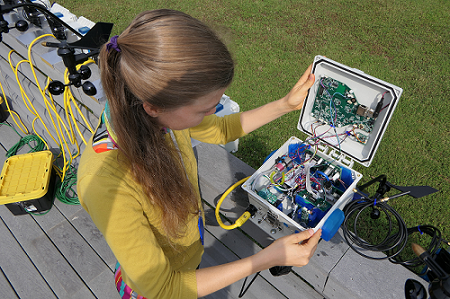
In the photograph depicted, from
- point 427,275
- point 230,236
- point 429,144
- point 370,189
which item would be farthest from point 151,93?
point 429,144

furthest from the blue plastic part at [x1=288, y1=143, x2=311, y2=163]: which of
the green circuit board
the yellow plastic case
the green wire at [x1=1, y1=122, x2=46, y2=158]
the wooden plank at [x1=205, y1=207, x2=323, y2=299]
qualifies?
the green wire at [x1=1, y1=122, x2=46, y2=158]

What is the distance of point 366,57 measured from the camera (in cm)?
397

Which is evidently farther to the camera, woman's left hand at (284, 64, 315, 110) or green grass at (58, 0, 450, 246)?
green grass at (58, 0, 450, 246)

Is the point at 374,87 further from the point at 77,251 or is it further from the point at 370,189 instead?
the point at 77,251

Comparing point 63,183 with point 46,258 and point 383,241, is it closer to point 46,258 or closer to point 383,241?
point 46,258

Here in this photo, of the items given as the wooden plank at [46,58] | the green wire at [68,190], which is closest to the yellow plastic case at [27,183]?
the green wire at [68,190]

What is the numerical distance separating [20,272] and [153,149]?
1753mm

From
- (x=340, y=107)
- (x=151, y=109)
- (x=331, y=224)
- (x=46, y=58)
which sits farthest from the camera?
(x=46, y=58)

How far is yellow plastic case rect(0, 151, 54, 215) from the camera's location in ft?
6.91

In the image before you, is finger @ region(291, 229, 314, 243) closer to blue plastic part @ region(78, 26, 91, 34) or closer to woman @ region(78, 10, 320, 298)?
woman @ region(78, 10, 320, 298)

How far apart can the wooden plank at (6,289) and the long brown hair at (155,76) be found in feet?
5.37

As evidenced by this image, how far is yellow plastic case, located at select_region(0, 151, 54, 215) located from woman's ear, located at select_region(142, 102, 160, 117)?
66.9 inches

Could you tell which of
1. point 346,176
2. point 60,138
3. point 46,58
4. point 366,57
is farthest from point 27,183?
point 366,57

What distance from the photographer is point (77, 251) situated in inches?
80.5
